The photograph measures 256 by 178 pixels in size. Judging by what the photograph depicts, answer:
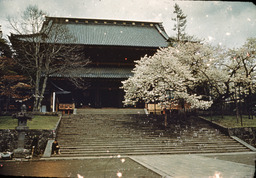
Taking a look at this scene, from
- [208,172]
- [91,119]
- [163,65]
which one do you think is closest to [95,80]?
[91,119]

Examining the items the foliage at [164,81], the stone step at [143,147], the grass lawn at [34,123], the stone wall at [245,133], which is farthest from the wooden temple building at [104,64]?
the stone wall at [245,133]

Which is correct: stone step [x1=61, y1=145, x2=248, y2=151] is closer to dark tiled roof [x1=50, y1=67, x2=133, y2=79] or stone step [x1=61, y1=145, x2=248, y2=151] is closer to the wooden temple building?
the wooden temple building

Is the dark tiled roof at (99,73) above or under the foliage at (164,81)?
above

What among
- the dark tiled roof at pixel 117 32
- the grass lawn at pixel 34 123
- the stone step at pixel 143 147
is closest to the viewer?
the stone step at pixel 143 147

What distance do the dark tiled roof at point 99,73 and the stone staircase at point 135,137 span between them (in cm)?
549

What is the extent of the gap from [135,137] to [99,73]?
11476 millimetres

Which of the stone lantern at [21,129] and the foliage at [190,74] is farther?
the foliage at [190,74]

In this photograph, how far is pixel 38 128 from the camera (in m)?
12.9

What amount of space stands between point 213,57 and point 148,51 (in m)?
8.62

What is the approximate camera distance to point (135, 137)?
568 inches

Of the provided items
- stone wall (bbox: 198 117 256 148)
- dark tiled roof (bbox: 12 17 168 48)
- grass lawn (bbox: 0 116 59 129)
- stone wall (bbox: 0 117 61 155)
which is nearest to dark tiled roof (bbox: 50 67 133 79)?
dark tiled roof (bbox: 12 17 168 48)

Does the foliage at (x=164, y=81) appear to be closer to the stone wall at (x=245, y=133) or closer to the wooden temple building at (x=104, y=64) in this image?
the stone wall at (x=245, y=133)

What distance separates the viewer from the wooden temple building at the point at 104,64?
23.2 metres

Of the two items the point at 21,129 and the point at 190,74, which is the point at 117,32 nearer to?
the point at 190,74
